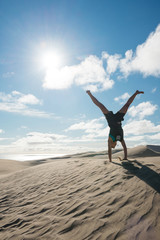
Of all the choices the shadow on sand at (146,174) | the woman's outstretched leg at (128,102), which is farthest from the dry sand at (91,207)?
→ the woman's outstretched leg at (128,102)

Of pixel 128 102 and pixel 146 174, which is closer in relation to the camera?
pixel 146 174

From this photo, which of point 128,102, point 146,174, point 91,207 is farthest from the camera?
point 128,102

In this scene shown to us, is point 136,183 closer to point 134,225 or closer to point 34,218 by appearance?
point 134,225

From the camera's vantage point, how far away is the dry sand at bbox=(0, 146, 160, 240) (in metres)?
2.69

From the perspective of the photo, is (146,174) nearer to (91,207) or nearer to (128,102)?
(91,207)

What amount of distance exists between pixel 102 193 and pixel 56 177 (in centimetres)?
249

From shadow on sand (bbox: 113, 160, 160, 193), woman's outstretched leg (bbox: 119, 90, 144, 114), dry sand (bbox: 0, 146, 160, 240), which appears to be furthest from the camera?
woman's outstretched leg (bbox: 119, 90, 144, 114)

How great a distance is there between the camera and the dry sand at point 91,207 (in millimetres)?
2689

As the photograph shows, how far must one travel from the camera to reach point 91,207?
3.36 m

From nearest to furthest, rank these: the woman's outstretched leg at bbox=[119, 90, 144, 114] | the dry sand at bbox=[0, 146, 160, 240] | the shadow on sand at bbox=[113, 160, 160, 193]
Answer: the dry sand at bbox=[0, 146, 160, 240], the shadow on sand at bbox=[113, 160, 160, 193], the woman's outstretched leg at bbox=[119, 90, 144, 114]

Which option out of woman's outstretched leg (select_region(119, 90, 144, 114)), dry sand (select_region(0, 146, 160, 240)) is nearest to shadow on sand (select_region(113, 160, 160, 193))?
dry sand (select_region(0, 146, 160, 240))

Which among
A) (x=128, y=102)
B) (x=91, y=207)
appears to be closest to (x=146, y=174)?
(x=91, y=207)

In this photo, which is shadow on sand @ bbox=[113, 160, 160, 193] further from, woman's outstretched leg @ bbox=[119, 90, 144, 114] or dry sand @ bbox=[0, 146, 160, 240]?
woman's outstretched leg @ bbox=[119, 90, 144, 114]

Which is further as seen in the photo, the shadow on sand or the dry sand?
the shadow on sand
